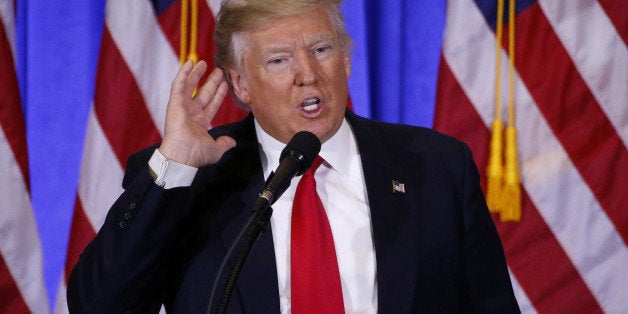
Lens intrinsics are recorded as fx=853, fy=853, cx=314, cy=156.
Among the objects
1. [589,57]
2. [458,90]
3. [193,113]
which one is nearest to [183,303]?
[193,113]

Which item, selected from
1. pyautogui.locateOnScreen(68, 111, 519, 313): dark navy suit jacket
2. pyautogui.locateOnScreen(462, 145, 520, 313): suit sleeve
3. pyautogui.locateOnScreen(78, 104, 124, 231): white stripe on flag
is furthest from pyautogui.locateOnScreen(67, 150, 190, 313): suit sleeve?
pyautogui.locateOnScreen(78, 104, 124, 231): white stripe on flag

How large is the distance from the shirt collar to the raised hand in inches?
7.2

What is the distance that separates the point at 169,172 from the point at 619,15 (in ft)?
4.93

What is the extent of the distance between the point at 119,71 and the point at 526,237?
1298 millimetres

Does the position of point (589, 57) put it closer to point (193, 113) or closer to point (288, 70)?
point (288, 70)

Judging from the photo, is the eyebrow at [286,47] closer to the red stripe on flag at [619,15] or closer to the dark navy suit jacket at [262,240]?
the dark navy suit jacket at [262,240]

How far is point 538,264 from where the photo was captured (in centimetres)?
251

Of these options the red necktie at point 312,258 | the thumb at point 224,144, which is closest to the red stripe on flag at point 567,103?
the red necktie at point 312,258

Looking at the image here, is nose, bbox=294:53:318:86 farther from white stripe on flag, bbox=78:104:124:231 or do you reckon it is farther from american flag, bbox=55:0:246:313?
white stripe on flag, bbox=78:104:124:231

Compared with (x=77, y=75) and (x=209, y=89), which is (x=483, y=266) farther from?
(x=77, y=75)

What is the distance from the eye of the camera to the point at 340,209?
1.81 m

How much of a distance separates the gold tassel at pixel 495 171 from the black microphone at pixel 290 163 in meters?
1.16

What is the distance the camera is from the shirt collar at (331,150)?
1.85 metres

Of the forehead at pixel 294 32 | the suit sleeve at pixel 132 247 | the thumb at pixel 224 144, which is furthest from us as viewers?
the forehead at pixel 294 32
